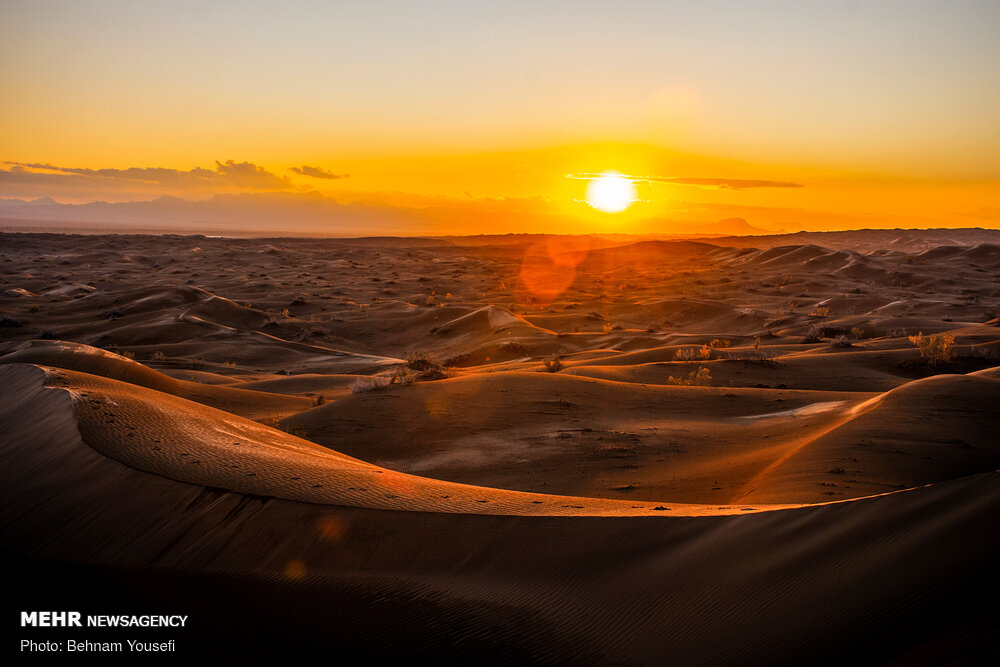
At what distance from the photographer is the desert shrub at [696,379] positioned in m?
10.4

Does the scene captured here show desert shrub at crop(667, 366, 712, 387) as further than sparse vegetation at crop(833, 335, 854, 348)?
No

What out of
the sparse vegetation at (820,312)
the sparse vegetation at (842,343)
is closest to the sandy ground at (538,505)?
the sparse vegetation at (842,343)

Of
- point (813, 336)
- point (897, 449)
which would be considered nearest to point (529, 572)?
point (897, 449)

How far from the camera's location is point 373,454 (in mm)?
7254

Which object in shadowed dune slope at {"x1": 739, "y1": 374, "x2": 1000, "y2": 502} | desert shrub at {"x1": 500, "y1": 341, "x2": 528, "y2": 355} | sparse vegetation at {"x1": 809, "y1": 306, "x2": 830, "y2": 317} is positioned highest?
sparse vegetation at {"x1": 809, "y1": 306, "x2": 830, "y2": 317}

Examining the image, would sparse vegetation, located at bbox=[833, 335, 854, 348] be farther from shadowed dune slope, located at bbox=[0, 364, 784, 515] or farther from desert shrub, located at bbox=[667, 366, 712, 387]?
shadowed dune slope, located at bbox=[0, 364, 784, 515]

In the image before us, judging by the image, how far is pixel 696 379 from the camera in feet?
34.2

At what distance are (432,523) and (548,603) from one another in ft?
2.89

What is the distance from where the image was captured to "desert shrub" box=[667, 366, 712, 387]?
408 inches

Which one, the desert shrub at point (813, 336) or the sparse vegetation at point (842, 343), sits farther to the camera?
the desert shrub at point (813, 336)

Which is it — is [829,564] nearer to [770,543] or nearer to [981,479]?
[770,543]

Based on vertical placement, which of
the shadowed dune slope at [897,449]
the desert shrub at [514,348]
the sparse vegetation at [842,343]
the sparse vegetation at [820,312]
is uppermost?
the sparse vegetation at [820,312]

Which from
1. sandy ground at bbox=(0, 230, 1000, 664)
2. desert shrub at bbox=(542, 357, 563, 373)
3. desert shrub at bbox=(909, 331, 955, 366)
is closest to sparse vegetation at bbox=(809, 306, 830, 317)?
sandy ground at bbox=(0, 230, 1000, 664)

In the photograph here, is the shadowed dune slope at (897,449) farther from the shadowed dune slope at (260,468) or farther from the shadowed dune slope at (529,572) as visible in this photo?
the shadowed dune slope at (529,572)
